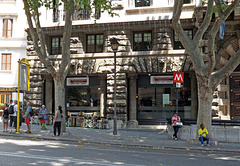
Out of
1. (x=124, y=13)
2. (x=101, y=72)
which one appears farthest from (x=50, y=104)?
(x=124, y=13)

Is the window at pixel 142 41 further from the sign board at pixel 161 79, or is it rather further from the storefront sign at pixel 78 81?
the storefront sign at pixel 78 81

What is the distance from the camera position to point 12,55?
2700 cm

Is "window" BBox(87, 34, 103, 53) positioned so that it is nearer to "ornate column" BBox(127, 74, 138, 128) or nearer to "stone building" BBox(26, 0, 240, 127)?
"stone building" BBox(26, 0, 240, 127)

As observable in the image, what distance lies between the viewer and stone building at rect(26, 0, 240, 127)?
1981cm

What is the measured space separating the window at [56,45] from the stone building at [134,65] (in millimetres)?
697

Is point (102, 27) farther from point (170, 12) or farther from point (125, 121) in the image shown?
point (125, 121)

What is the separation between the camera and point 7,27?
27.0m

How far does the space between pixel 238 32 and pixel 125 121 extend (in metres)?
9.73

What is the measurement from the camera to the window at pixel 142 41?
68.3ft

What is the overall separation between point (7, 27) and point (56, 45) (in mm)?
7516

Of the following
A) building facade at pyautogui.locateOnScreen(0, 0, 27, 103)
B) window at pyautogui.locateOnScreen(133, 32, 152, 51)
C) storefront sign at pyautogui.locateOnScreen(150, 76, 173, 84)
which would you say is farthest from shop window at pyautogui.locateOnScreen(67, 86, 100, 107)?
building facade at pyautogui.locateOnScreen(0, 0, 27, 103)

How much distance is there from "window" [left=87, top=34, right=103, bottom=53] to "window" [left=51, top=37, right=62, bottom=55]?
2469 mm

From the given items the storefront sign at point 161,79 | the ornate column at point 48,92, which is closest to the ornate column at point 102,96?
the storefront sign at point 161,79

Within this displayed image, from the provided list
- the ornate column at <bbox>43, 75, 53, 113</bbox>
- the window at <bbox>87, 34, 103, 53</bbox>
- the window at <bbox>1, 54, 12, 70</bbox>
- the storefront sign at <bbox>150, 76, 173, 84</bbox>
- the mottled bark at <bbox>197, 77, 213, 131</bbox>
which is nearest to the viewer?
the mottled bark at <bbox>197, 77, 213, 131</bbox>
